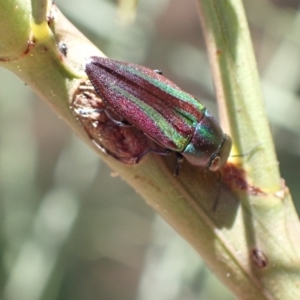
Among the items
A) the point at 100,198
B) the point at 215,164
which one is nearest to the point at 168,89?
the point at 215,164

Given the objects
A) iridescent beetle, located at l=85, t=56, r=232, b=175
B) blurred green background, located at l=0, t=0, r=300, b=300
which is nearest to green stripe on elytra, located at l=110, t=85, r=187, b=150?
iridescent beetle, located at l=85, t=56, r=232, b=175

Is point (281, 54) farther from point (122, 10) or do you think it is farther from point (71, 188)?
point (122, 10)

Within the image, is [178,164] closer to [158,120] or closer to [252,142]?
[252,142]

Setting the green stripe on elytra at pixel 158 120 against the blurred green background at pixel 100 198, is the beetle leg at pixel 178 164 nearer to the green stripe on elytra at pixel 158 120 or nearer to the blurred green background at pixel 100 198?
the green stripe on elytra at pixel 158 120

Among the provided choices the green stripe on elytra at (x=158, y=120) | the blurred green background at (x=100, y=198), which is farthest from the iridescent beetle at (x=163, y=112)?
the blurred green background at (x=100, y=198)

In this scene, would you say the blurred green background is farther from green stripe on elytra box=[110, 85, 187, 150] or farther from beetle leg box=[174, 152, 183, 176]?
beetle leg box=[174, 152, 183, 176]

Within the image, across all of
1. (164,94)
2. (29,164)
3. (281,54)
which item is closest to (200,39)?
(281,54)

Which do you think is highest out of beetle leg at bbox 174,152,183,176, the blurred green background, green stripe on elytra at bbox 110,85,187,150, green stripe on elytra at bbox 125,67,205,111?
green stripe on elytra at bbox 125,67,205,111
